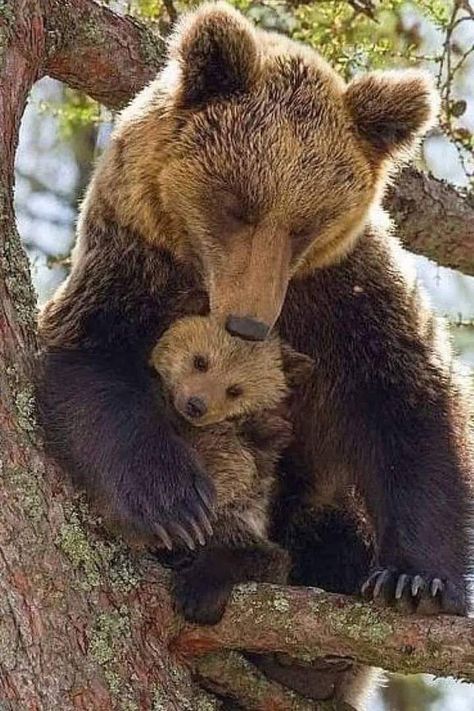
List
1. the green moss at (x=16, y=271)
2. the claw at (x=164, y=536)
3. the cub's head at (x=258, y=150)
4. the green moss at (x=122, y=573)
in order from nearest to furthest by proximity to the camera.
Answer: the green moss at (x=122, y=573) → the green moss at (x=16, y=271) → the claw at (x=164, y=536) → the cub's head at (x=258, y=150)

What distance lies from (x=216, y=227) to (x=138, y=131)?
0.55 meters

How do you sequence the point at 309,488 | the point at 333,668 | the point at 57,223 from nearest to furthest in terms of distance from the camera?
the point at 333,668 → the point at 309,488 → the point at 57,223

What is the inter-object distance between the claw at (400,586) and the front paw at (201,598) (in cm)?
50

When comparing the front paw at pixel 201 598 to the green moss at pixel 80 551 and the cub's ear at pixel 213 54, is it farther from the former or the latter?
the cub's ear at pixel 213 54

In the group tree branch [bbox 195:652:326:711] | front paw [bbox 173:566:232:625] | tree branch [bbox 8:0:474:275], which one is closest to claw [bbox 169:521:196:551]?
front paw [bbox 173:566:232:625]

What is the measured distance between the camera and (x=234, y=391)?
15.9 feet

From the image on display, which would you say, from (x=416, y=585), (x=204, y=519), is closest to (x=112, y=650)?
(x=204, y=519)

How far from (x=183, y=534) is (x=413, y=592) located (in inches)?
28.2

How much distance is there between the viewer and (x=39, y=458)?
12.9 ft

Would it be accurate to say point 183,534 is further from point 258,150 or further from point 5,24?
point 5,24

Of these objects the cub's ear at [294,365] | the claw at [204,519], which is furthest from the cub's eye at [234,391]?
the claw at [204,519]

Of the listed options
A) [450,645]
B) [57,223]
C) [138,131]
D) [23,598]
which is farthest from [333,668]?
[57,223]

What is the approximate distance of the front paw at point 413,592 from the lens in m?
4.11

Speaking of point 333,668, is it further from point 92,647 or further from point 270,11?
point 270,11
